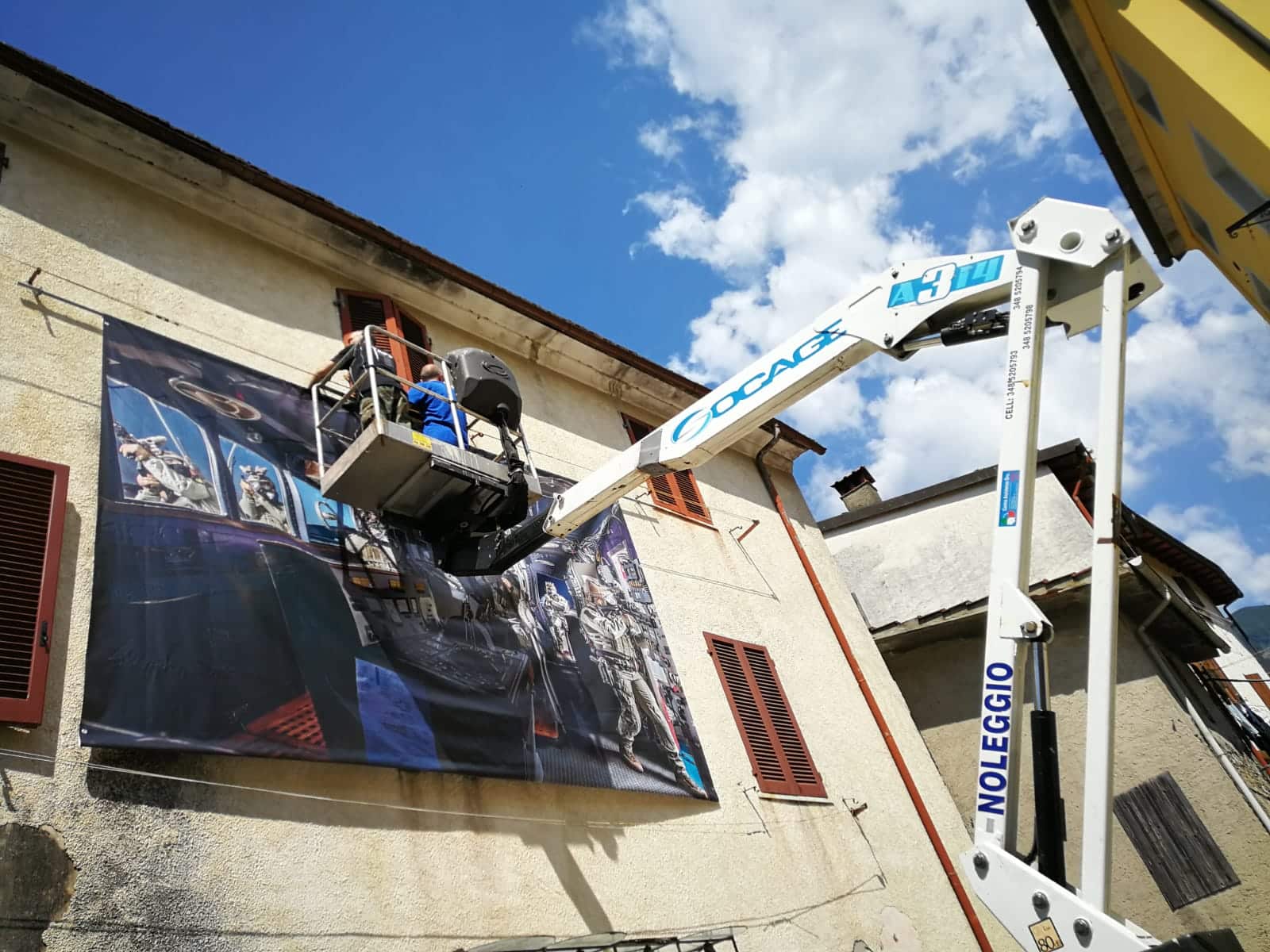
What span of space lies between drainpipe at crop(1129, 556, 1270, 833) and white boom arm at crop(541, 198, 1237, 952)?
705 centimetres

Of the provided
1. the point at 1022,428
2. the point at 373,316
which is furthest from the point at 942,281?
the point at 373,316

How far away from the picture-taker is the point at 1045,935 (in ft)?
12.0

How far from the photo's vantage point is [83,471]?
5938 mm

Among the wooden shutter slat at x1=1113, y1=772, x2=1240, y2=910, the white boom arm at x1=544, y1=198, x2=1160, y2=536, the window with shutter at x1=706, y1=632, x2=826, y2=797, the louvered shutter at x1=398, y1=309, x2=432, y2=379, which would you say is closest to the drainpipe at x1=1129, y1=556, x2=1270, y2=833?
the wooden shutter slat at x1=1113, y1=772, x2=1240, y2=910

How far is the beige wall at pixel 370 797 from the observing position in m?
4.96

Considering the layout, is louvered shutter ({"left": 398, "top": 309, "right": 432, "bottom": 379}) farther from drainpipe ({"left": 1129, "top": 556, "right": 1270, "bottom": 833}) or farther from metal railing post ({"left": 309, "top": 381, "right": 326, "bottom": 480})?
drainpipe ({"left": 1129, "top": 556, "right": 1270, "bottom": 833})

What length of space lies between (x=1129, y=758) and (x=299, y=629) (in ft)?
32.0

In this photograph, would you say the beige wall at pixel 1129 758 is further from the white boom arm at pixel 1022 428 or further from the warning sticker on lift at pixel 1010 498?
the warning sticker on lift at pixel 1010 498

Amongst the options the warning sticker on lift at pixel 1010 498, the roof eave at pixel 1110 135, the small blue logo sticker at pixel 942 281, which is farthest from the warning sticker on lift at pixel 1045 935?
the roof eave at pixel 1110 135

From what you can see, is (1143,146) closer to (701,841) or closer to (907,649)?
(701,841)

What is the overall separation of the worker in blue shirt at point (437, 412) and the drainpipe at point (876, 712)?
588 cm

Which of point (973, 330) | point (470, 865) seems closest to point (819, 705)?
point (470, 865)

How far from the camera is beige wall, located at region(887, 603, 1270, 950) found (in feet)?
35.1

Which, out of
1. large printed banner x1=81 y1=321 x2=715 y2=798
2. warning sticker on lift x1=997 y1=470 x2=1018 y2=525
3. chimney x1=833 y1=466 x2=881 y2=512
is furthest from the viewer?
chimney x1=833 y1=466 x2=881 y2=512
